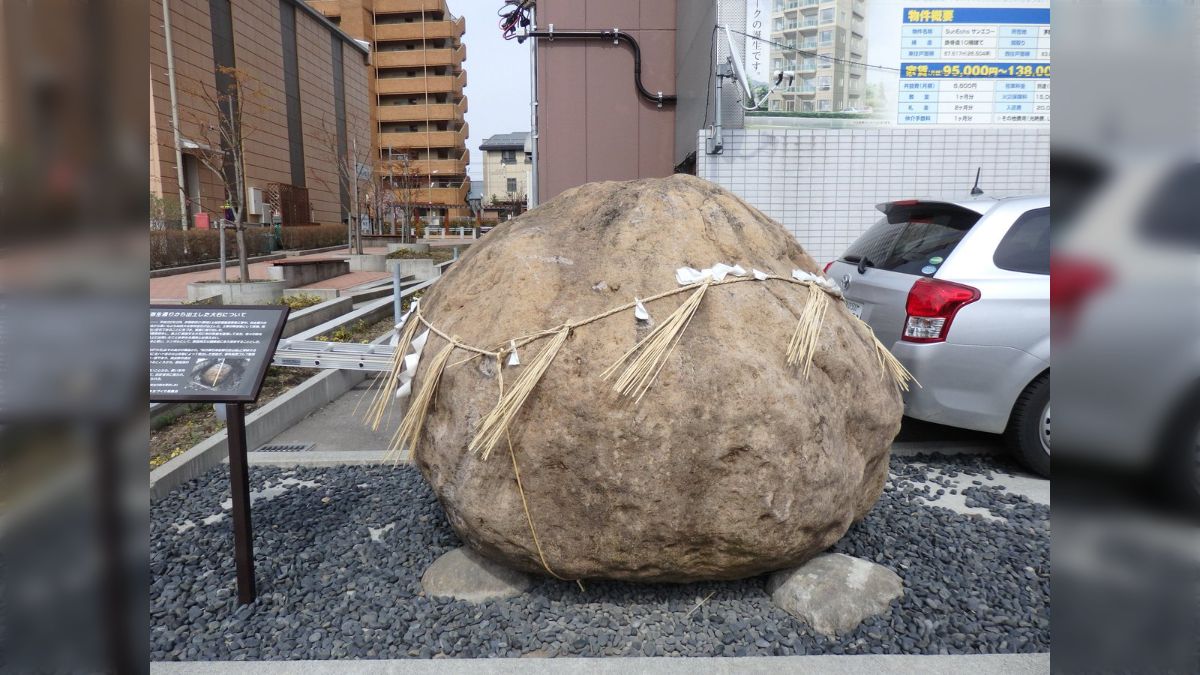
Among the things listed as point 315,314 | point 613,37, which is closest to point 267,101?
point 613,37

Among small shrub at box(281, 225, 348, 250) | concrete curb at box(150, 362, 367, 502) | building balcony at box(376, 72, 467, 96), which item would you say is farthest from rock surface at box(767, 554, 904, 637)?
building balcony at box(376, 72, 467, 96)

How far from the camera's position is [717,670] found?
2.08 meters

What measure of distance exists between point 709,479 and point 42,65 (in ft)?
6.99

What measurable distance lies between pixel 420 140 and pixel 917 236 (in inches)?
2088

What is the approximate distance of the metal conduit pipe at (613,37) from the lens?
11.3 m

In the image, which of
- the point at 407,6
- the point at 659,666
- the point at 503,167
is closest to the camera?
the point at 659,666

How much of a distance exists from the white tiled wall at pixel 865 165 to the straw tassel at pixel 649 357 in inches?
240

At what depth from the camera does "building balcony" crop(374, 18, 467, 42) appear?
51.9m

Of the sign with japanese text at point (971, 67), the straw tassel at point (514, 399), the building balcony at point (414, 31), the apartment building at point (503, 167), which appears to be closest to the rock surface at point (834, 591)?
the straw tassel at point (514, 399)

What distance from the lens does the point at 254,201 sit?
25.0 m

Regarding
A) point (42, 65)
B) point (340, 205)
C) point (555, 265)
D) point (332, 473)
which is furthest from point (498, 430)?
point (340, 205)

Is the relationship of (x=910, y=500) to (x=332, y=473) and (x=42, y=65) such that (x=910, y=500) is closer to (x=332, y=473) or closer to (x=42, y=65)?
(x=332, y=473)

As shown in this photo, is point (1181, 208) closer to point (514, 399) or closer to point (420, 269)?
point (514, 399)

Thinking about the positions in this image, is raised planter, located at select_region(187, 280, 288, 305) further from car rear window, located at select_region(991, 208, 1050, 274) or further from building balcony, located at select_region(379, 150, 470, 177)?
building balcony, located at select_region(379, 150, 470, 177)
